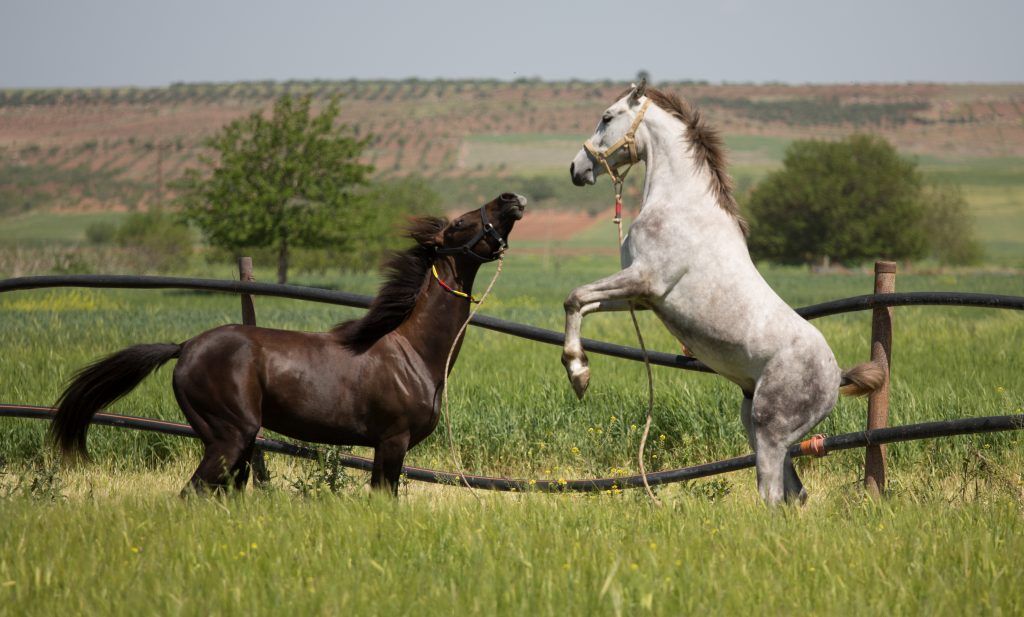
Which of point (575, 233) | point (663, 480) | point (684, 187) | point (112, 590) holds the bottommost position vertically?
point (575, 233)

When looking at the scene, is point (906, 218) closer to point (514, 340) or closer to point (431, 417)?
point (514, 340)

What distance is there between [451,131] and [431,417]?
170 meters

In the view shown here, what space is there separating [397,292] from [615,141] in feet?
4.35

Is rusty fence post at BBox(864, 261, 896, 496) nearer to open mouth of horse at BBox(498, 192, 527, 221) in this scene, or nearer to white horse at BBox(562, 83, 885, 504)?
white horse at BBox(562, 83, 885, 504)

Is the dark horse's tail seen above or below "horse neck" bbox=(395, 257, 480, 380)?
below

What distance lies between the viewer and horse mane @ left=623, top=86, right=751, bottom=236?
15.5 feet

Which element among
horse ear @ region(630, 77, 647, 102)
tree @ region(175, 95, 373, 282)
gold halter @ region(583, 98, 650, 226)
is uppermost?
horse ear @ region(630, 77, 647, 102)

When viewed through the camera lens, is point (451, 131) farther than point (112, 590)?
Yes

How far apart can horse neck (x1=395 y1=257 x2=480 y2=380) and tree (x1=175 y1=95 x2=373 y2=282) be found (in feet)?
105

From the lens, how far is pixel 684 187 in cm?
470

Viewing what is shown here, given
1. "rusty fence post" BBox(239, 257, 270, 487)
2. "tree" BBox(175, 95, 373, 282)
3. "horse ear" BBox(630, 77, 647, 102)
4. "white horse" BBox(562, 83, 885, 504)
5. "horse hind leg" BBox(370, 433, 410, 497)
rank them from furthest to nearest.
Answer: "tree" BBox(175, 95, 373, 282) → "rusty fence post" BBox(239, 257, 270, 487) → "horse hind leg" BBox(370, 433, 410, 497) → "horse ear" BBox(630, 77, 647, 102) → "white horse" BBox(562, 83, 885, 504)

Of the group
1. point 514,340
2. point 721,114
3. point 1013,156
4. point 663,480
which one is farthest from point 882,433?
point 721,114

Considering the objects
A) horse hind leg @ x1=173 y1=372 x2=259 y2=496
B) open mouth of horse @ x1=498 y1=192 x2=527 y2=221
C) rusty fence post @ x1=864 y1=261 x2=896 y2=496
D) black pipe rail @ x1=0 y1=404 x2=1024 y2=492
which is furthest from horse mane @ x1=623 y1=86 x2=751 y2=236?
horse hind leg @ x1=173 y1=372 x2=259 y2=496

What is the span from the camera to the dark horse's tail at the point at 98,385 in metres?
4.95
